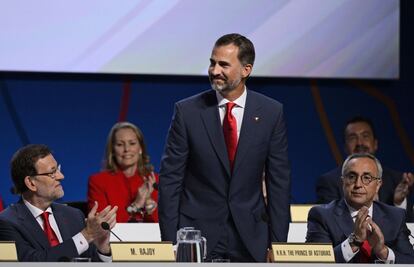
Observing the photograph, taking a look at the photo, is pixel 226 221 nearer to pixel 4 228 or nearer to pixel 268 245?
pixel 268 245

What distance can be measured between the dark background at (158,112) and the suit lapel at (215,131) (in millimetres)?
2946

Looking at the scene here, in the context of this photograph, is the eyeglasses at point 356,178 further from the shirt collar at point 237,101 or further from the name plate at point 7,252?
the name plate at point 7,252

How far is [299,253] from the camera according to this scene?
3.21 m

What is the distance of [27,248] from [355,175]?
4.90ft

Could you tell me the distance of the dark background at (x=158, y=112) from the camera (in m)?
6.63

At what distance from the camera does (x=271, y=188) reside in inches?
148

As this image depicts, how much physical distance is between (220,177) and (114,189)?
205 centimetres

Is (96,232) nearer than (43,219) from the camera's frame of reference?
Yes

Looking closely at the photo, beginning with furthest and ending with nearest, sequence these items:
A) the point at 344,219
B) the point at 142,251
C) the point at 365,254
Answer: the point at 344,219
the point at 365,254
the point at 142,251

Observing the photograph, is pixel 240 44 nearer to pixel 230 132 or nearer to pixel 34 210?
pixel 230 132

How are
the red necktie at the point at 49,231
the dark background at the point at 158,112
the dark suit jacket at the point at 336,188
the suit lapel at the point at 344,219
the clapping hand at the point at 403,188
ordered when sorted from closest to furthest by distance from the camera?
the red necktie at the point at 49,231
the suit lapel at the point at 344,219
the clapping hand at the point at 403,188
the dark suit jacket at the point at 336,188
the dark background at the point at 158,112

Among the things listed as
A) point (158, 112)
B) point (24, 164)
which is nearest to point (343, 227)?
point (24, 164)

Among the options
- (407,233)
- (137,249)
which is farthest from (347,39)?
(137,249)

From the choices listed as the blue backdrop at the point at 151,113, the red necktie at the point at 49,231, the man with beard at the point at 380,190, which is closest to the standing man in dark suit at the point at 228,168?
the red necktie at the point at 49,231
